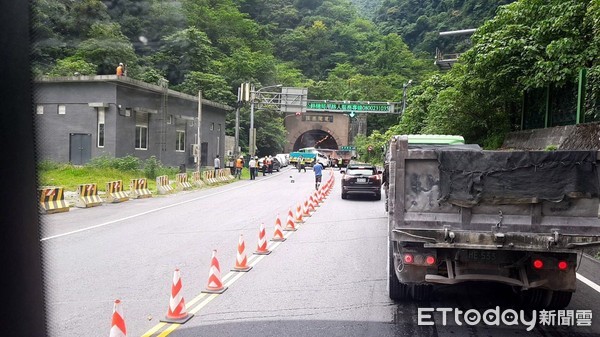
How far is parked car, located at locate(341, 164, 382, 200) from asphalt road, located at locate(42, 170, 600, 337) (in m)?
7.13

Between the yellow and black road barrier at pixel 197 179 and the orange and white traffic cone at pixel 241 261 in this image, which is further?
the yellow and black road barrier at pixel 197 179

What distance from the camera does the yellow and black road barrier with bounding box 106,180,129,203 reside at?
67.5 feet

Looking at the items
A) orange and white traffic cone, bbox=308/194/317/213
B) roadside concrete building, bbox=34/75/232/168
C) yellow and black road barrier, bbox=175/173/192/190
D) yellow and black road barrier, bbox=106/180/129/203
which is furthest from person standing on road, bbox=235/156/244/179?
orange and white traffic cone, bbox=308/194/317/213

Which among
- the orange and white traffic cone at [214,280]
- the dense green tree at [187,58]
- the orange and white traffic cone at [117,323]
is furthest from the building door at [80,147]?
the orange and white traffic cone at [117,323]

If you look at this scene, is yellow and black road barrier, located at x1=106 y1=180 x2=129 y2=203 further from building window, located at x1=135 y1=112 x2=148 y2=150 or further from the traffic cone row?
building window, located at x1=135 y1=112 x2=148 y2=150

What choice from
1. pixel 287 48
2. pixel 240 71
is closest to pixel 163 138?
pixel 240 71

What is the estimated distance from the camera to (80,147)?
100ft

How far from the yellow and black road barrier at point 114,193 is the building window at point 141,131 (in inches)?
475

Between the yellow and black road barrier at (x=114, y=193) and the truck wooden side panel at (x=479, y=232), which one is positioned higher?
the truck wooden side panel at (x=479, y=232)

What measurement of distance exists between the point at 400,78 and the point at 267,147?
25942mm

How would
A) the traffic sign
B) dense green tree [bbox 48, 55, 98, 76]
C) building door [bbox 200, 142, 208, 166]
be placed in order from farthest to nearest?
the traffic sign, building door [bbox 200, 142, 208, 166], dense green tree [bbox 48, 55, 98, 76]

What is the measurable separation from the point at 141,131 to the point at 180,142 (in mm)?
5916

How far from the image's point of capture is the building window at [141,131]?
32.9 metres

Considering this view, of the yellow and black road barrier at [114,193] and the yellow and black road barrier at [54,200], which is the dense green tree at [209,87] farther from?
the yellow and black road barrier at [54,200]
